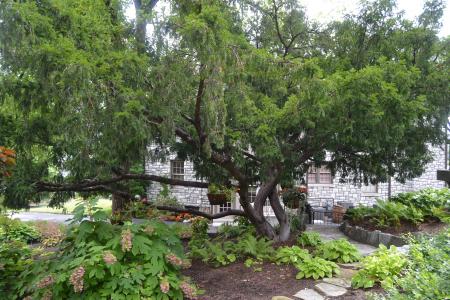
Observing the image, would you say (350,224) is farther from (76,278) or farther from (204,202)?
(204,202)

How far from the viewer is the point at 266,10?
272 inches

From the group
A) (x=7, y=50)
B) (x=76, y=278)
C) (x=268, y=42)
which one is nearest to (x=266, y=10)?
(x=268, y=42)

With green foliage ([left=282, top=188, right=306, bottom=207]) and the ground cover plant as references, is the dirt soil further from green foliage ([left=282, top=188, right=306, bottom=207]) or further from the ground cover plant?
green foliage ([left=282, top=188, right=306, bottom=207])

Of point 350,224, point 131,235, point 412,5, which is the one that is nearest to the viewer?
point 131,235

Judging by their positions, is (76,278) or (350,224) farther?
(350,224)

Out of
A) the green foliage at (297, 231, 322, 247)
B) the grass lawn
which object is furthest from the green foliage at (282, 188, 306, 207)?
the grass lawn

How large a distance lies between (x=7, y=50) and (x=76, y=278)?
2239 millimetres

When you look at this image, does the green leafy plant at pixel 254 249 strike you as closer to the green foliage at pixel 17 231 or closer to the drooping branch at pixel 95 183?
the drooping branch at pixel 95 183

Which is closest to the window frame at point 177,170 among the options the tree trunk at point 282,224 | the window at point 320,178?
the window at point 320,178

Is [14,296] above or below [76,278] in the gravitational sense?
below

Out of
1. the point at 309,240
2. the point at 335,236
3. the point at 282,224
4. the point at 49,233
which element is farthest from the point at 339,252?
the point at 49,233

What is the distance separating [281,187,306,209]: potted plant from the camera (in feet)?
30.3

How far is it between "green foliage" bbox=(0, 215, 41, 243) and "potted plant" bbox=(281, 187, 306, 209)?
666cm

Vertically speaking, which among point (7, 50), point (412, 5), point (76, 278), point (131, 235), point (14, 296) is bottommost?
point (14, 296)
